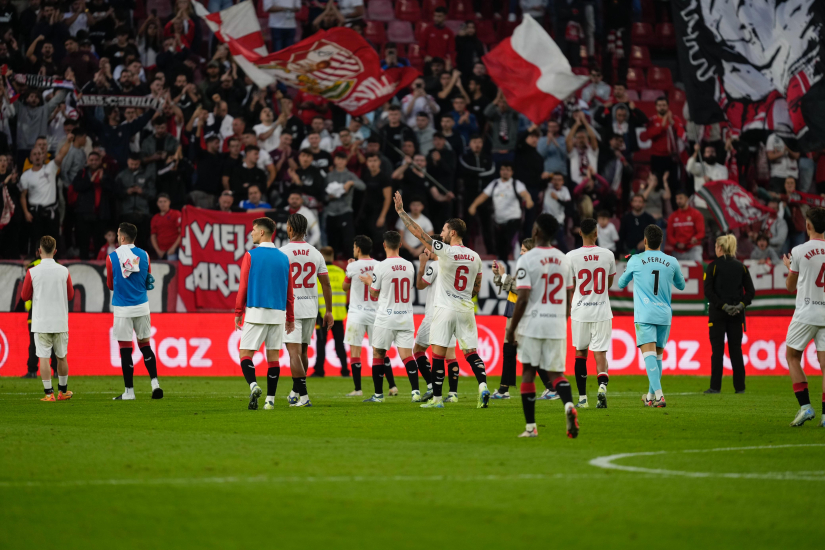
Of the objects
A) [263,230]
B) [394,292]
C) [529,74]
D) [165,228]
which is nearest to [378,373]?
[394,292]

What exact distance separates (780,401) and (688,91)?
8.63 metres

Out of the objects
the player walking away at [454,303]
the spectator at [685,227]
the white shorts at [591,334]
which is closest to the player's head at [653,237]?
the white shorts at [591,334]

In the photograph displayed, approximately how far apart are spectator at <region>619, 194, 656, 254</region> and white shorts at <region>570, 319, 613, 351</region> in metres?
9.18

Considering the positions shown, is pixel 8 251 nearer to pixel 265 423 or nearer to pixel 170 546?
pixel 265 423

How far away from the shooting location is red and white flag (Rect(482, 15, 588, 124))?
21.7 metres

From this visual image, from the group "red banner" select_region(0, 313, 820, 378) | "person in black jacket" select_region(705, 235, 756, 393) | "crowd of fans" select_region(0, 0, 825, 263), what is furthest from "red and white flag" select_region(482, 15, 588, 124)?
"person in black jacket" select_region(705, 235, 756, 393)

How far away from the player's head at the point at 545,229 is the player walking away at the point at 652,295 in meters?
4.04

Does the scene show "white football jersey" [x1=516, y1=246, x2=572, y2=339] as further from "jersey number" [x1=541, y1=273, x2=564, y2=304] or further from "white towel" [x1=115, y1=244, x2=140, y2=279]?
"white towel" [x1=115, y1=244, x2=140, y2=279]

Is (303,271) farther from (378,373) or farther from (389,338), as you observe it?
(378,373)

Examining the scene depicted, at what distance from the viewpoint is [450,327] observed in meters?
13.8

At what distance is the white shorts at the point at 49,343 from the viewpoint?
49.8ft

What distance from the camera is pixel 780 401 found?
52.1 ft

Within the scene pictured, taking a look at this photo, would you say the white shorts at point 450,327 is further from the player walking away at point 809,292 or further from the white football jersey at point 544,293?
the player walking away at point 809,292

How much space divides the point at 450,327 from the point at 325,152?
9.93m
